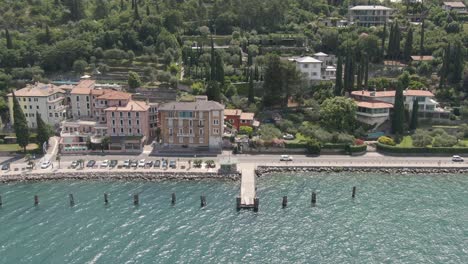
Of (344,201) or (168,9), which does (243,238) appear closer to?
(344,201)

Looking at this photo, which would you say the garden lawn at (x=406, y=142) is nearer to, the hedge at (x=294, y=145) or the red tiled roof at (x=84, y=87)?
the hedge at (x=294, y=145)

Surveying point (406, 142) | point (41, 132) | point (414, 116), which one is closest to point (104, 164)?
point (41, 132)

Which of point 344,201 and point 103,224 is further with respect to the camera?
point 344,201

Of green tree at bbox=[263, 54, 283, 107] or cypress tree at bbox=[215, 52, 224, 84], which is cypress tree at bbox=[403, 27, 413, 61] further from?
cypress tree at bbox=[215, 52, 224, 84]

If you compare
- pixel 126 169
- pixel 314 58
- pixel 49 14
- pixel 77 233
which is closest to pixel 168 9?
pixel 49 14

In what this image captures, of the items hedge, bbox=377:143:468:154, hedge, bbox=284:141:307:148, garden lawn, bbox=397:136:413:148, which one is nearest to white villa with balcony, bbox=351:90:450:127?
garden lawn, bbox=397:136:413:148

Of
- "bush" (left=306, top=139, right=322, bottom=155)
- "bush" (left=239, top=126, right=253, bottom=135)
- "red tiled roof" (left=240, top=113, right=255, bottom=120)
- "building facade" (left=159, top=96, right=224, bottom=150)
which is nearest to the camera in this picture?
"bush" (left=306, top=139, right=322, bottom=155)

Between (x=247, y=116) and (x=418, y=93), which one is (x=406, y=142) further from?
(x=247, y=116)
